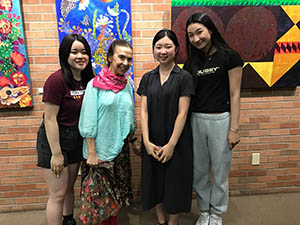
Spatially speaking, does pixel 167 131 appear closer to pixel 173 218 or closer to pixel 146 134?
pixel 146 134

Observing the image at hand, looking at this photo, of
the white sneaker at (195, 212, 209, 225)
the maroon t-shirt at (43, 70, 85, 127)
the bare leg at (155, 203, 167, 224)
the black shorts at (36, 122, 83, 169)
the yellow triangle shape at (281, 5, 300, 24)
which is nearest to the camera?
the maroon t-shirt at (43, 70, 85, 127)

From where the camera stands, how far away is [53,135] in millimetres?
1372

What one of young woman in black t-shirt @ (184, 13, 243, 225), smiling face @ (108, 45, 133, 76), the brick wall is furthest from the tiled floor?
smiling face @ (108, 45, 133, 76)

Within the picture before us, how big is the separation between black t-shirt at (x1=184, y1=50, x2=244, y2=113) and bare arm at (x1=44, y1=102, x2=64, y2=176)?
916 mm

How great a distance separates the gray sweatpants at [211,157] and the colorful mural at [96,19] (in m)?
0.94

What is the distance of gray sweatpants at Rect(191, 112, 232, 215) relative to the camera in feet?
5.13

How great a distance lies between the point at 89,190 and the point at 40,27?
135 centimetres

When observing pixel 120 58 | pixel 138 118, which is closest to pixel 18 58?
pixel 120 58

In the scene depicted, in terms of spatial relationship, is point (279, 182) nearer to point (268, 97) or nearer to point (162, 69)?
point (268, 97)

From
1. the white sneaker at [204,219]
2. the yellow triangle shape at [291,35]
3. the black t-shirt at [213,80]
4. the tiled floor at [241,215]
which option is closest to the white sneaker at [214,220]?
the white sneaker at [204,219]

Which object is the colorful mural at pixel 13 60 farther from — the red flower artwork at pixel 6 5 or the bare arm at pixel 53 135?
the bare arm at pixel 53 135

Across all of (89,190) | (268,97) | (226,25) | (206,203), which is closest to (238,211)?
(206,203)

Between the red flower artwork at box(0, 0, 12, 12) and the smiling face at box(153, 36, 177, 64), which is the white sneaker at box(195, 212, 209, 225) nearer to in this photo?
the smiling face at box(153, 36, 177, 64)

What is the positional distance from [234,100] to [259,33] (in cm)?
80
